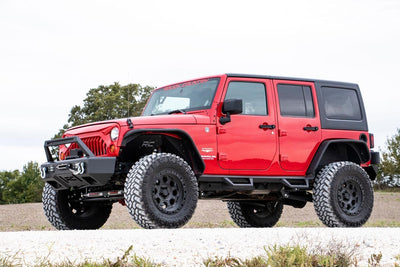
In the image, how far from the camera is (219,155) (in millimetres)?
8453

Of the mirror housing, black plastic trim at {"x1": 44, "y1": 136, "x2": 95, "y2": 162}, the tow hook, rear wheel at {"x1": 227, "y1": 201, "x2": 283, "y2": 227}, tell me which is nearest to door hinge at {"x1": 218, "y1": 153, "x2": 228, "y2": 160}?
the mirror housing

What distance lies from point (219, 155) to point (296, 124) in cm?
174

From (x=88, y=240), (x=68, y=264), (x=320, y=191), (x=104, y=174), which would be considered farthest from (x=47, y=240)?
(x=320, y=191)

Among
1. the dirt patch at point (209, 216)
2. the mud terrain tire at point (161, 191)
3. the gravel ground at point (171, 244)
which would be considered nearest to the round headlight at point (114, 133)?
the mud terrain tire at point (161, 191)

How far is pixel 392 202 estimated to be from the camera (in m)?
25.7

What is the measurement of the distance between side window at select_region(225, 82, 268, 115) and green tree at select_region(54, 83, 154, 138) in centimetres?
3008

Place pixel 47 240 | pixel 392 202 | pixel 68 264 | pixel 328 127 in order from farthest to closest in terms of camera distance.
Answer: pixel 392 202 < pixel 328 127 < pixel 47 240 < pixel 68 264

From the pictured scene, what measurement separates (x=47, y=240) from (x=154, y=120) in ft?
8.55

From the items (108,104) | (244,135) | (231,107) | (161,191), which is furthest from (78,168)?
(108,104)

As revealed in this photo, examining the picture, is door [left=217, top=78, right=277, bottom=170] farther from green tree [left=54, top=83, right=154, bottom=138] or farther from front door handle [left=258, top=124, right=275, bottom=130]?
green tree [left=54, top=83, right=154, bottom=138]

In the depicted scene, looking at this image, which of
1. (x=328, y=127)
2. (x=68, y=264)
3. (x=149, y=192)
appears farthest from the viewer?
(x=328, y=127)

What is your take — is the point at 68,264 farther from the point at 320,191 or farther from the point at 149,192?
the point at 320,191

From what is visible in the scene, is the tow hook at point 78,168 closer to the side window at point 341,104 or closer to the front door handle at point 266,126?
the front door handle at point 266,126

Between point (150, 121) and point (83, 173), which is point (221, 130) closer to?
point (150, 121)
